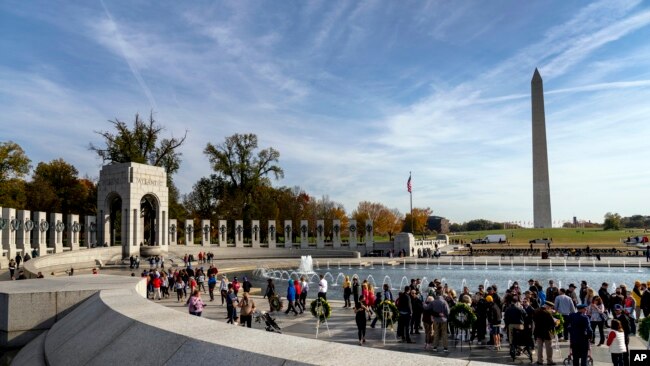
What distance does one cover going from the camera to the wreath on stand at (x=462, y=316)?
42.7 feet

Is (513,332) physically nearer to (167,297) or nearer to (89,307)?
(89,307)

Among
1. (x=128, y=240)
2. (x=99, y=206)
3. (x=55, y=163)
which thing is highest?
(x=55, y=163)

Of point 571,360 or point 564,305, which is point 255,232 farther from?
point 571,360

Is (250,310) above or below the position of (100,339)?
below

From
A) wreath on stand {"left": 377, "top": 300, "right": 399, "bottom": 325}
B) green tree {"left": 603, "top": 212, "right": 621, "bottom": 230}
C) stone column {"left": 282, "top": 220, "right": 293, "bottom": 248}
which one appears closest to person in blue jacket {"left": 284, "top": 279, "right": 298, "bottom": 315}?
wreath on stand {"left": 377, "top": 300, "right": 399, "bottom": 325}

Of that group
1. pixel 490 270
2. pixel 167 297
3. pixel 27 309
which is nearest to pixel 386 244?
pixel 490 270

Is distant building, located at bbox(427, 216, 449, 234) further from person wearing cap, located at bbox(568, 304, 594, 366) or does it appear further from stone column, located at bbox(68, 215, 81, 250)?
person wearing cap, located at bbox(568, 304, 594, 366)

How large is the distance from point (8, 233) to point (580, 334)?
40229mm

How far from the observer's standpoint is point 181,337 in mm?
5758

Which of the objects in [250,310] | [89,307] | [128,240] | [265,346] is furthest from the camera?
[128,240]

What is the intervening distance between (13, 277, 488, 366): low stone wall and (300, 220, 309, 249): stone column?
5865 centimetres

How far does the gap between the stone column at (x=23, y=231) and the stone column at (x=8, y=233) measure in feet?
2.09

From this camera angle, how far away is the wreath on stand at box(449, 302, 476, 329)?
42.7 ft

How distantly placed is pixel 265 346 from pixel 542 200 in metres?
94.8
